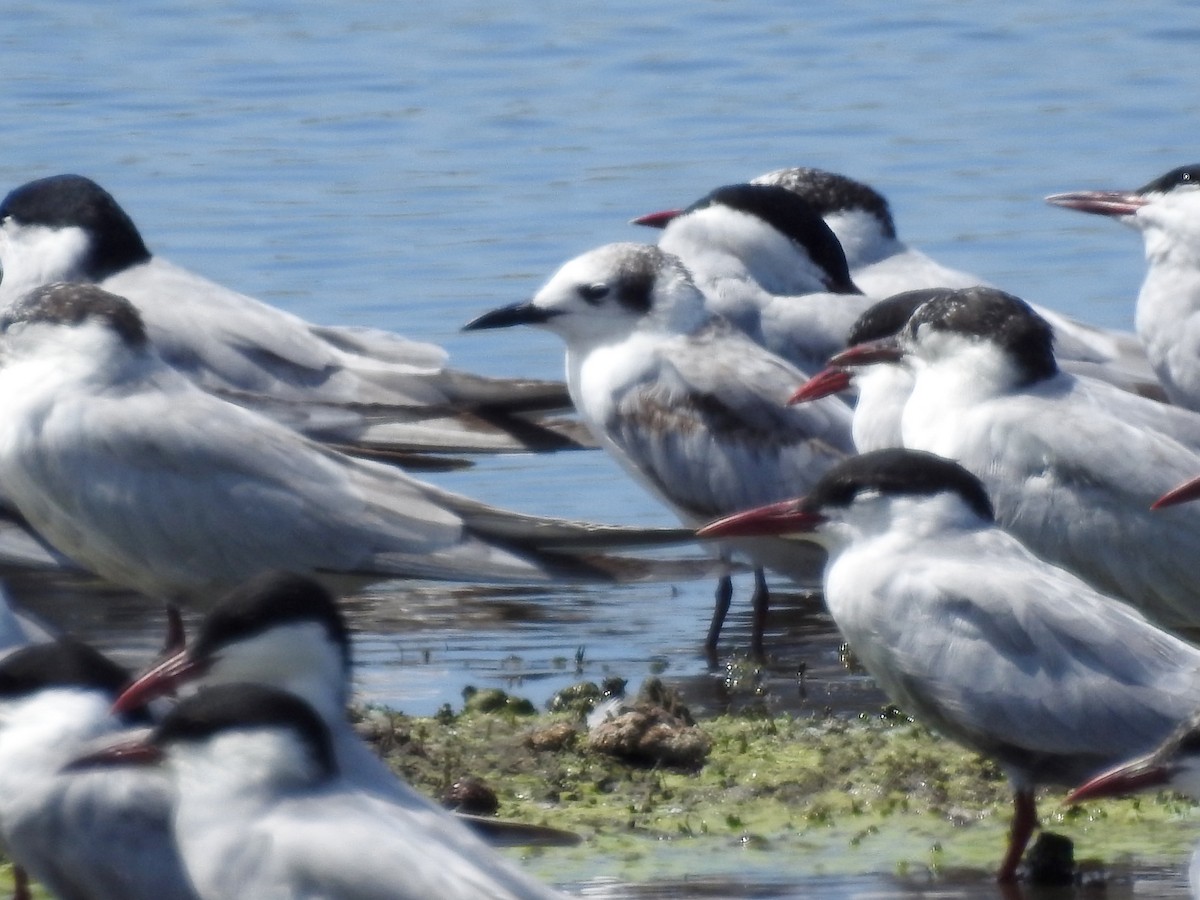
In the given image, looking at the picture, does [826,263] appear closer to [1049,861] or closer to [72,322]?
[72,322]

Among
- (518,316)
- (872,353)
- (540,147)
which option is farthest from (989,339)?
(540,147)

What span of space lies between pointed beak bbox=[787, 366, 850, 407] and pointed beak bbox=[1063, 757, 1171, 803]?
101 inches

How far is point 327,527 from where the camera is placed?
23.0 feet

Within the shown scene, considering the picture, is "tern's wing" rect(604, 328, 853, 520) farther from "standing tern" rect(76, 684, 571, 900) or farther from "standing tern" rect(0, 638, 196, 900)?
"standing tern" rect(76, 684, 571, 900)

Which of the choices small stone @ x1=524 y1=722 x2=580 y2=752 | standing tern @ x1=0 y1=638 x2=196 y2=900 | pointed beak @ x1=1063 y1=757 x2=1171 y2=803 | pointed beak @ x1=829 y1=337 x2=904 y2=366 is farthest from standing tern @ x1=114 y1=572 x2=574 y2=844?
pointed beak @ x1=829 y1=337 x2=904 y2=366

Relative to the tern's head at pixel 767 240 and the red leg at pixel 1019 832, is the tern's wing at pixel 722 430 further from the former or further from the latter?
the red leg at pixel 1019 832

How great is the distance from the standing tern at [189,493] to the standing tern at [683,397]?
1.89 feet

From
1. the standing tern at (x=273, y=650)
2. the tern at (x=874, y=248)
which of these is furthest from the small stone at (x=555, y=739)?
the tern at (x=874, y=248)

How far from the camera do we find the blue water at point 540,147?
824 cm

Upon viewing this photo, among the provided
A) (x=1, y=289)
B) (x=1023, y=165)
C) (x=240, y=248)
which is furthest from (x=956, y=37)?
(x=1, y=289)

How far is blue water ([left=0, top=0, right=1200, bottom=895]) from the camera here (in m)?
8.24

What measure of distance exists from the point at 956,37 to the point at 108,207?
38.8 feet

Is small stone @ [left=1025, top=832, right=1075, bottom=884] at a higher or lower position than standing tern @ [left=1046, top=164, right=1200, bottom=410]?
lower

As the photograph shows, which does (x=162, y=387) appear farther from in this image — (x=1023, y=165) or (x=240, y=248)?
(x=1023, y=165)
